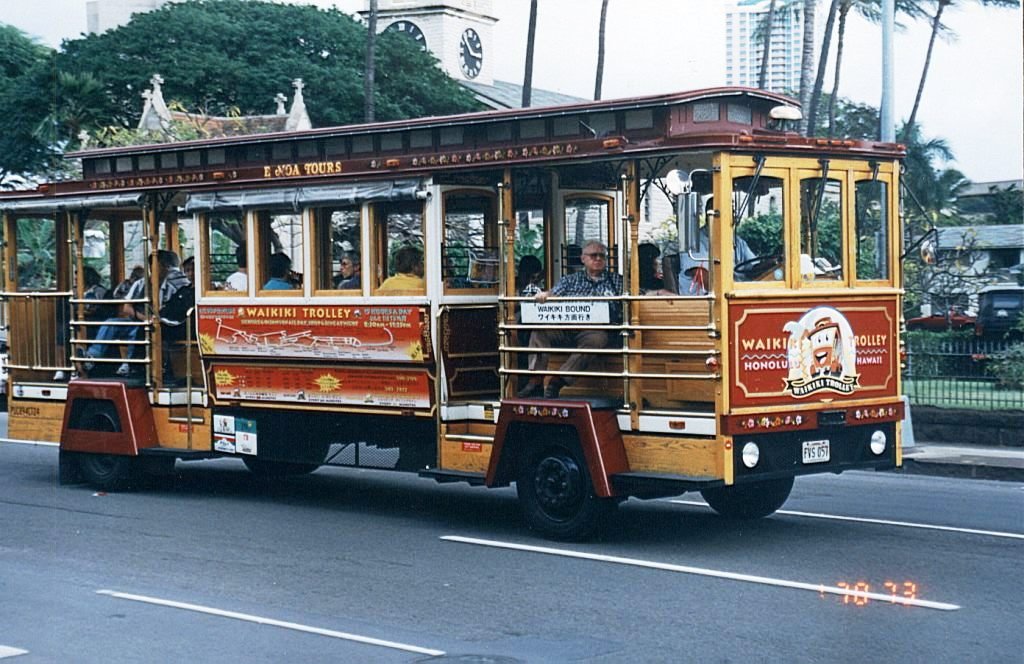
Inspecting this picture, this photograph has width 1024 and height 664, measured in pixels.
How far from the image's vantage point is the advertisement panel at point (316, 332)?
41.1ft

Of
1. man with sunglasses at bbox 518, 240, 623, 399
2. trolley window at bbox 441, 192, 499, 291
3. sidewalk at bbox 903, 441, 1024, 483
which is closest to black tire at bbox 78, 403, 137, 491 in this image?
trolley window at bbox 441, 192, 499, 291

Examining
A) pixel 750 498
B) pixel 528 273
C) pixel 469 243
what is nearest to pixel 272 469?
pixel 469 243

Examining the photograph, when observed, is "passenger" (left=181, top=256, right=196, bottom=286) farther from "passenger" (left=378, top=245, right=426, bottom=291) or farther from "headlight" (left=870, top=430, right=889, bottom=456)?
"headlight" (left=870, top=430, right=889, bottom=456)

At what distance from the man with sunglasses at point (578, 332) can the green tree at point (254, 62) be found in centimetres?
4713

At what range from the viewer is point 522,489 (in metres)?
11.7

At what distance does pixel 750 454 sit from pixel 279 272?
4.96m

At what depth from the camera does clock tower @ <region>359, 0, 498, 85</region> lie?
88250 millimetres

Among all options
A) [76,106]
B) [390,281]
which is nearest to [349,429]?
[390,281]

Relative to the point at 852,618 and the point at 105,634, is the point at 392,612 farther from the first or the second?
the point at 852,618

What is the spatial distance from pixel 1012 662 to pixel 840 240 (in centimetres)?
460

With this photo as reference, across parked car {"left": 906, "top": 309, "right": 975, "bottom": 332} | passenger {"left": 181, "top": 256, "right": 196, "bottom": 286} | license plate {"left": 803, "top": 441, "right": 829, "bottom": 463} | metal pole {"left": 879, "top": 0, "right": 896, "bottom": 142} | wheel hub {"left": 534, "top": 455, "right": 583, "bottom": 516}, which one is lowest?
wheel hub {"left": 534, "top": 455, "right": 583, "bottom": 516}

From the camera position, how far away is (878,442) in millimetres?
11672

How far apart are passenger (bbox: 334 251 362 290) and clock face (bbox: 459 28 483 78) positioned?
7781 centimetres

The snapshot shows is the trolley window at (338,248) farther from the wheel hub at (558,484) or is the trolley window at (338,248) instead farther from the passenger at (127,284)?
the passenger at (127,284)
